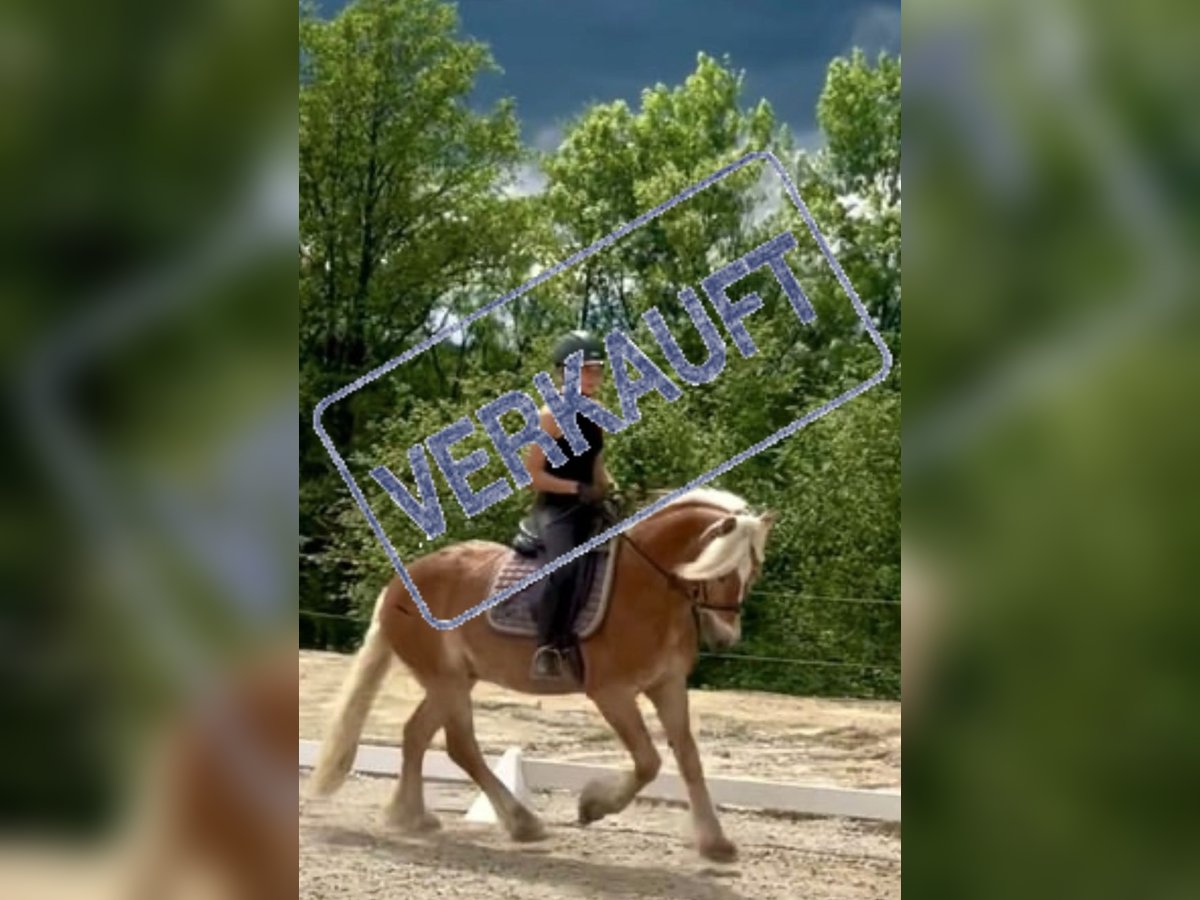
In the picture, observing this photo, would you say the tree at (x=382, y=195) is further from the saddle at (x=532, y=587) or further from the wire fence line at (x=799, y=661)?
the wire fence line at (x=799, y=661)

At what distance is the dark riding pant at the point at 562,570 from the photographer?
3600 mm

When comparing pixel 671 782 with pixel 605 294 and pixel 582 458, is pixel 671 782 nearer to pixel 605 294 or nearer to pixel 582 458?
pixel 582 458

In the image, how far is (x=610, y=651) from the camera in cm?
369

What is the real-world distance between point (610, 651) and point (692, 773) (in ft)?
1.33

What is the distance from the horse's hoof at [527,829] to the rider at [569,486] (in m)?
0.57
